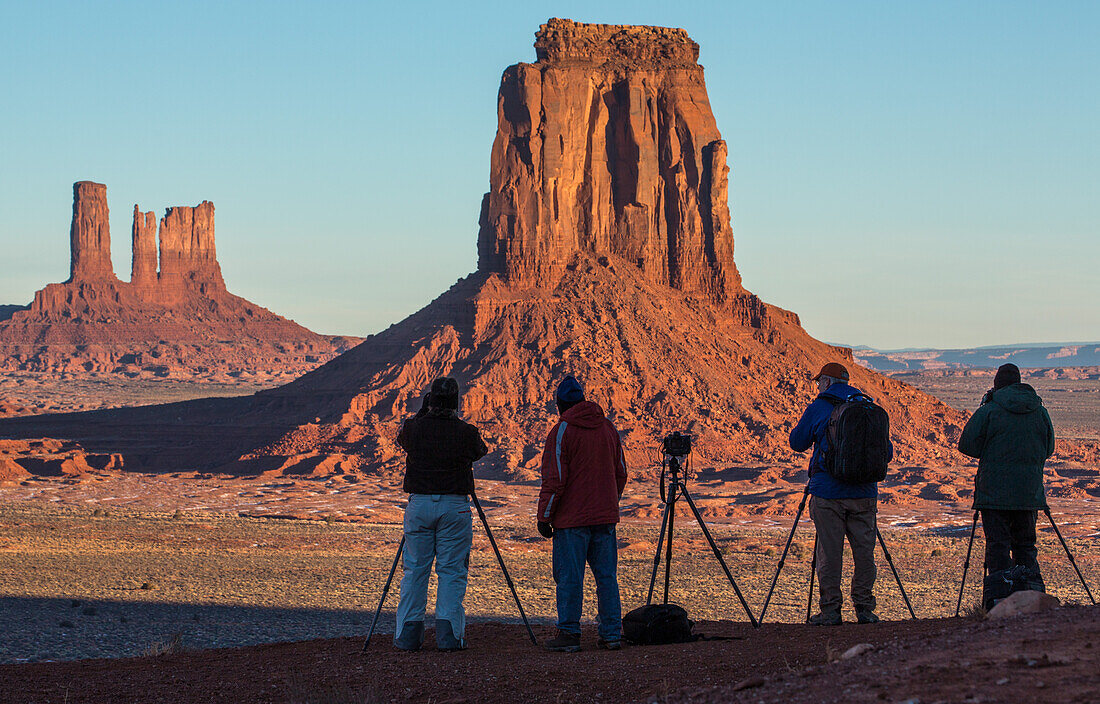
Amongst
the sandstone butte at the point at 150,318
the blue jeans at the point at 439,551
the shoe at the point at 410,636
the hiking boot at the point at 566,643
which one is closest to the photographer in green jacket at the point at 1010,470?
the hiking boot at the point at 566,643

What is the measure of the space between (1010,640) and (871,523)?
3.15 metres

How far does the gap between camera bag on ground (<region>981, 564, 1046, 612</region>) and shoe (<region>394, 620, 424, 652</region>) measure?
174 inches

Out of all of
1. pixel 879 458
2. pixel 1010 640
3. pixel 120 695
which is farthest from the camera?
pixel 879 458

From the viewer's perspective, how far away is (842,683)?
18.1ft

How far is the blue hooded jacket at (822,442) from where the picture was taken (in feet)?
29.7

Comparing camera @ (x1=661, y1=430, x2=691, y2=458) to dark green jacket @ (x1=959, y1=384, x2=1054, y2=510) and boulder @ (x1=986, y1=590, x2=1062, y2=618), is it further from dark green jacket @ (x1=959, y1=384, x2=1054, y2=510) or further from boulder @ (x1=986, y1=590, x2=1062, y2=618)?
boulder @ (x1=986, y1=590, x2=1062, y2=618)

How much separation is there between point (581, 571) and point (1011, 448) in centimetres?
354

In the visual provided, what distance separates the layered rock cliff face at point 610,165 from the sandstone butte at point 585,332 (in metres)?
0.08

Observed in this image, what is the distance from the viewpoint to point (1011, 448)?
8938mm

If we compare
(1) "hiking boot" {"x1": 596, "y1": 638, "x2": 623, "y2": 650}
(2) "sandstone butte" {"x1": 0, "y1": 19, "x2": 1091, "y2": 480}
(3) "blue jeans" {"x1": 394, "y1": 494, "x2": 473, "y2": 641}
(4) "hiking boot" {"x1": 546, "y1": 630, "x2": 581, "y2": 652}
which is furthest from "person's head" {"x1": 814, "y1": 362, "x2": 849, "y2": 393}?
(2) "sandstone butte" {"x1": 0, "y1": 19, "x2": 1091, "y2": 480}

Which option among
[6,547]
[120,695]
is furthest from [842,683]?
[6,547]

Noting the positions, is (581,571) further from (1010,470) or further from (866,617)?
(1010,470)

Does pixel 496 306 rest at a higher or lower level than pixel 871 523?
higher

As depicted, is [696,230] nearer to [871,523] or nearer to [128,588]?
[128,588]
